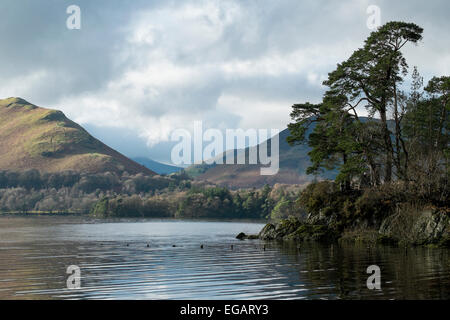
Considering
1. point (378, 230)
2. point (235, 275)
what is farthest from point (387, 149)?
point (235, 275)

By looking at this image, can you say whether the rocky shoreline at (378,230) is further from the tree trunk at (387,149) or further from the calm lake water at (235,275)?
the tree trunk at (387,149)

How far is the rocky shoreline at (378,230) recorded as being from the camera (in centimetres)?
4988

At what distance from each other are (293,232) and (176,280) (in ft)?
125

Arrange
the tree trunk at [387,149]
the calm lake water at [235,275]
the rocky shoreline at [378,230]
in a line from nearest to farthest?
1. the calm lake water at [235,275]
2. the rocky shoreline at [378,230]
3. the tree trunk at [387,149]

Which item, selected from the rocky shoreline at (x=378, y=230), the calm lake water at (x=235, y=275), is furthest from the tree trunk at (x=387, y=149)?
the calm lake water at (x=235, y=275)

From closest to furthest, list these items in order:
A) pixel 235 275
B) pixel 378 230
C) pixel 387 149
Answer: pixel 235 275 → pixel 378 230 → pixel 387 149

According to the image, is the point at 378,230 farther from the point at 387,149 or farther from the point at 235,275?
the point at 235,275

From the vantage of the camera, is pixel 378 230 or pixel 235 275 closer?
pixel 235 275

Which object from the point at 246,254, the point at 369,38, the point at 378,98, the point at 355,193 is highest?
the point at 369,38

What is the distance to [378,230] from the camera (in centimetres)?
5675

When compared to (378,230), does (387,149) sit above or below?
above
